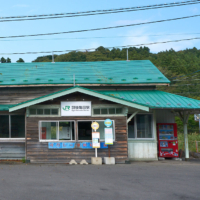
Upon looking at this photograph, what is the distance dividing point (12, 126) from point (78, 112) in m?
3.66

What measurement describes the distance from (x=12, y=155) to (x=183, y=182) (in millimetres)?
9011

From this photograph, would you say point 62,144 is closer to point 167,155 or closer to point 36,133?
point 36,133

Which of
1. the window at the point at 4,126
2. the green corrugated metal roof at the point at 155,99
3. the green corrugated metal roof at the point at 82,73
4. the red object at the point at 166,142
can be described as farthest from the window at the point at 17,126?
the red object at the point at 166,142

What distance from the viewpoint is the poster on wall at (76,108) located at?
13656mm

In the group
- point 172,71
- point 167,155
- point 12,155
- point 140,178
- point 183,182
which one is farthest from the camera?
point 172,71

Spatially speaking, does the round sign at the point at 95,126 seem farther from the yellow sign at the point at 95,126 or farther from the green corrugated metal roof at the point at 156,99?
the green corrugated metal roof at the point at 156,99

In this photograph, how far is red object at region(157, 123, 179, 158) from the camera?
619 inches

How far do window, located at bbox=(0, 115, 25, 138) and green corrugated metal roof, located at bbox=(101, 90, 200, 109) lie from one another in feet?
16.6

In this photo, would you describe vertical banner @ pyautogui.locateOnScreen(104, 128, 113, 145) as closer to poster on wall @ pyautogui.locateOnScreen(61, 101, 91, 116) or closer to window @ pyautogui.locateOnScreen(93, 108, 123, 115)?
window @ pyautogui.locateOnScreen(93, 108, 123, 115)

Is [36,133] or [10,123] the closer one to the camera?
[36,133]

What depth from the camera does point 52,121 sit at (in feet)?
44.9

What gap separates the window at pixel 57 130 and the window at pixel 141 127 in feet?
11.2

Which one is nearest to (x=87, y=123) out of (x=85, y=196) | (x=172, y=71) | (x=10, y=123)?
(x=10, y=123)

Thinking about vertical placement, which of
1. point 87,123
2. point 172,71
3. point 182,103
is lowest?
point 87,123
